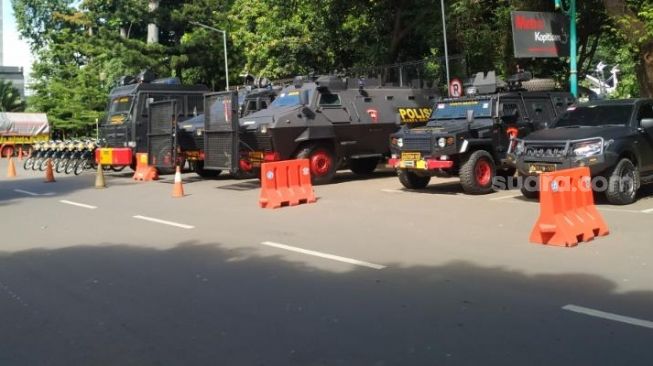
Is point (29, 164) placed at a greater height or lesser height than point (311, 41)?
lesser

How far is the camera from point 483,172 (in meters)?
13.4

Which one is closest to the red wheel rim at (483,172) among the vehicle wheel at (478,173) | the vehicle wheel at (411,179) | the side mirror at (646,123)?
the vehicle wheel at (478,173)

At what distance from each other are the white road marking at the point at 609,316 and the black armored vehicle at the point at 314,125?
10460 mm

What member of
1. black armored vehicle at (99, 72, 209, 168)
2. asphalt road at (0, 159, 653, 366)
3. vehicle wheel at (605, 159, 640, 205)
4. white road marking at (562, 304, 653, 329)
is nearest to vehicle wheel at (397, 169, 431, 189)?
asphalt road at (0, 159, 653, 366)

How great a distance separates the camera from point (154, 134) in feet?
58.9

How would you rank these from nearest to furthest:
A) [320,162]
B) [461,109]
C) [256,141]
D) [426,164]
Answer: [426,164] → [461,109] → [256,141] → [320,162]

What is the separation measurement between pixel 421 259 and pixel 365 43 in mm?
21668

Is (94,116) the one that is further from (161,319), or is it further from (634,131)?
(161,319)

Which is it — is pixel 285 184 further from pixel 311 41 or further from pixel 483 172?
pixel 311 41

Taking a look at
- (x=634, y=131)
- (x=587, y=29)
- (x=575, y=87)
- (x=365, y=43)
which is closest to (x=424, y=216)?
(x=634, y=131)

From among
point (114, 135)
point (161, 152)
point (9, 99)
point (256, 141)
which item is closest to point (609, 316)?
point (256, 141)

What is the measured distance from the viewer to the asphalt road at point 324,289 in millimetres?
4660

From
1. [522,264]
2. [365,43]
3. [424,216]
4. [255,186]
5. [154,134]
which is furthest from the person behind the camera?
[365,43]

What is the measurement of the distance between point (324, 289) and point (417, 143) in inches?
296
